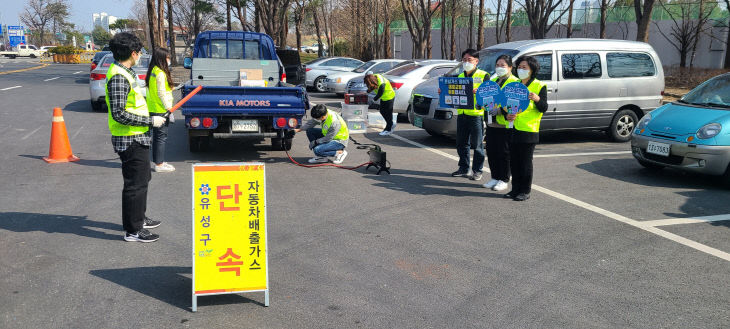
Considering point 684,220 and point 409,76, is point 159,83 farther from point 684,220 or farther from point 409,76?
point 409,76

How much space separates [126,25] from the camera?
103 m

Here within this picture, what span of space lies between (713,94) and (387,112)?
6.07 metres

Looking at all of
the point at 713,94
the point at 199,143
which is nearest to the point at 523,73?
the point at 713,94

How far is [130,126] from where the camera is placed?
17.0 feet

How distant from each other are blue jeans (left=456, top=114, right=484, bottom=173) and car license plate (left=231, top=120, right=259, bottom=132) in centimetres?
306

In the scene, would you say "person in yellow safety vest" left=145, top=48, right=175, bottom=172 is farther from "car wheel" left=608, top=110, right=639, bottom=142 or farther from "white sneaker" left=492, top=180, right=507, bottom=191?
"car wheel" left=608, top=110, right=639, bottom=142

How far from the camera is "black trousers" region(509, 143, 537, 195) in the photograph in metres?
6.95

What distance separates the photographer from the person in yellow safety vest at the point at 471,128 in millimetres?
8008

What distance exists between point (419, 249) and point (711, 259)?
2584 mm

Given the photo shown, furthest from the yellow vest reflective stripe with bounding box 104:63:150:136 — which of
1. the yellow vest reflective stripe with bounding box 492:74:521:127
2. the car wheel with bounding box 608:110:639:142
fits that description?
the car wheel with bounding box 608:110:639:142

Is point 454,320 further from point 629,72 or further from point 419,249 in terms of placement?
point 629,72

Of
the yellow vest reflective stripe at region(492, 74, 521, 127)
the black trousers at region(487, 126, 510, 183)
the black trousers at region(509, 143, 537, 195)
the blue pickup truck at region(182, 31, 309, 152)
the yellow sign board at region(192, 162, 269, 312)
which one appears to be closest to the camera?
the yellow sign board at region(192, 162, 269, 312)

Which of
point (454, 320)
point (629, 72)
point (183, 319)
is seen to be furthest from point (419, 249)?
point (629, 72)

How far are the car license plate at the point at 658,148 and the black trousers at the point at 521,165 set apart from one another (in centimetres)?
219
